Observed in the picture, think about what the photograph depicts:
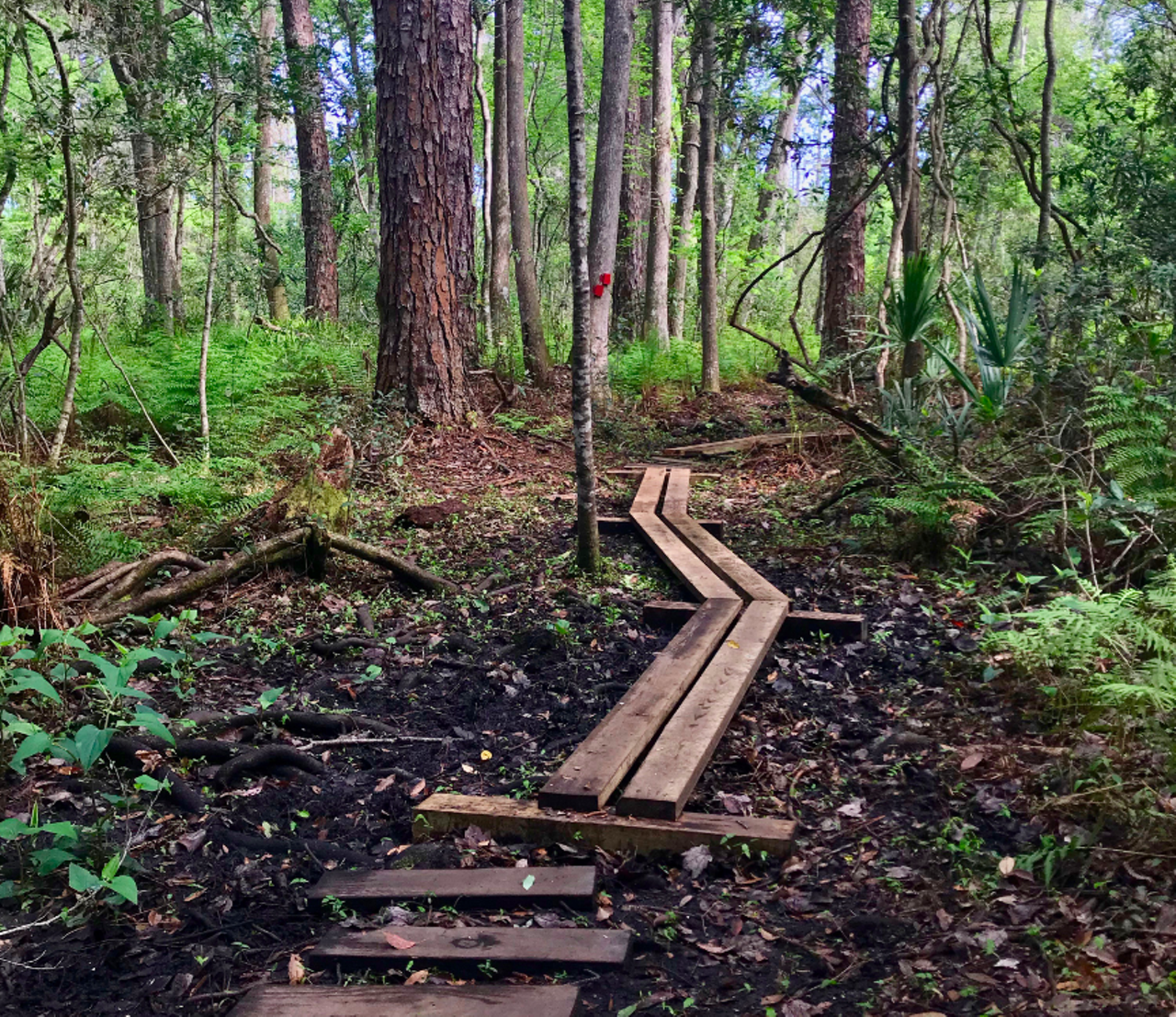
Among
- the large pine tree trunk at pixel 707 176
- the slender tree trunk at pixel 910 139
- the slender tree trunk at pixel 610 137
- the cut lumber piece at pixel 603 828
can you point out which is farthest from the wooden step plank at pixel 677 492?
the cut lumber piece at pixel 603 828

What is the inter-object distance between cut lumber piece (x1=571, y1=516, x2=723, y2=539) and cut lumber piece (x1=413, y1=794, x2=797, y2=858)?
13.2 ft

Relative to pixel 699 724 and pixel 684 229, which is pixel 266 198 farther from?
pixel 699 724

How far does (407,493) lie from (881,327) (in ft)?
15.2

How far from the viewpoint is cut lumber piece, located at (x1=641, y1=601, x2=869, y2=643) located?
5043mm

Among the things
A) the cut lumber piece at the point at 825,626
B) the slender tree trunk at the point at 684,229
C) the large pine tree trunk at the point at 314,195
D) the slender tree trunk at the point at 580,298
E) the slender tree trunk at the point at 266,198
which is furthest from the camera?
the slender tree trunk at the point at 684,229

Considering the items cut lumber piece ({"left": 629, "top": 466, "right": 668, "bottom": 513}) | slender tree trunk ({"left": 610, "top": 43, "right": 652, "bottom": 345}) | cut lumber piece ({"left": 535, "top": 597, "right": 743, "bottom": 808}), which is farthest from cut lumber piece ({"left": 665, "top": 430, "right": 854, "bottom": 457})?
slender tree trunk ({"left": 610, "top": 43, "right": 652, "bottom": 345})

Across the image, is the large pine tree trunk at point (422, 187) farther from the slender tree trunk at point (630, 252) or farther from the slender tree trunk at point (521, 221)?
the slender tree trunk at point (630, 252)

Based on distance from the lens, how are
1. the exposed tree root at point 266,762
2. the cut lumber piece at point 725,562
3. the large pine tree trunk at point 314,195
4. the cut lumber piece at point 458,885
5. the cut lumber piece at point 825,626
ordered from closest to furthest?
the cut lumber piece at point 458,885
the exposed tree root at point 266,762
the cut lumber piece at point 825,626
the cut lumber piece at point 725,562
the large pine tree trunk at point 314,195

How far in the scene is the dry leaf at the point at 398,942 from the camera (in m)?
2.55

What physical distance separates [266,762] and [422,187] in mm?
6834

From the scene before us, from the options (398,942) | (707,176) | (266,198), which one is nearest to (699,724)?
(398,942)

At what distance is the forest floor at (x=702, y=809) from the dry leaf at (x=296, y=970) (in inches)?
1.1

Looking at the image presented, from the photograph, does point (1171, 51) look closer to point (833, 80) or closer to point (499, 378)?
point (833, 80)

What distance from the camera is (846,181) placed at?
1118 cm
